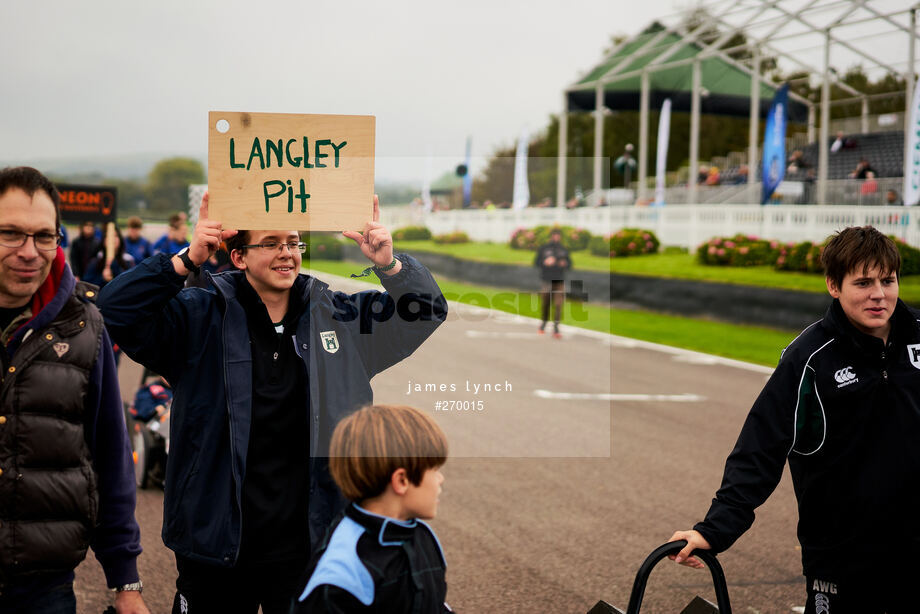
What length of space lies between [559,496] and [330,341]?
4.61 m

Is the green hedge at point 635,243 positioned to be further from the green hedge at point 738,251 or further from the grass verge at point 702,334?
the grass verge at point 702,334

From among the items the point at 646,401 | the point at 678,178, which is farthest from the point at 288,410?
the point at 678,178

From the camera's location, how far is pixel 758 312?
17.3 m

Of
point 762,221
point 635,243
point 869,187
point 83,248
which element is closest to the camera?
point 83,248

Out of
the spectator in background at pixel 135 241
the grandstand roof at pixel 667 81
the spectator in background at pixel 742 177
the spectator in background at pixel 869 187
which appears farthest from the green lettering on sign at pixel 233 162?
the spectator in background at pixel 742 177

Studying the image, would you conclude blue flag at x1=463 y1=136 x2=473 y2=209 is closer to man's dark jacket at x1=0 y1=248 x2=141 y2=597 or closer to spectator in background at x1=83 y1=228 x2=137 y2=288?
man's dark jacket at x1=0 y1=248 x2=141 y2=597

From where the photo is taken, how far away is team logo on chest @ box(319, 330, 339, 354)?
298 cm

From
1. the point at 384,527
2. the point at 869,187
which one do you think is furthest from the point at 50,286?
the point at 869,187

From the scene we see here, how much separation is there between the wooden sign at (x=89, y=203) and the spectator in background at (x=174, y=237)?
2.16 m

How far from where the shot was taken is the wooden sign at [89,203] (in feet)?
42.1

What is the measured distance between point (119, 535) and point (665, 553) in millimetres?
1685

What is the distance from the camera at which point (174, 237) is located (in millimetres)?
11016

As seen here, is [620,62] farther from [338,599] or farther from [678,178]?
[338,599]

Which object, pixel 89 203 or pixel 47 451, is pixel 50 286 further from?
pixel 89 203
